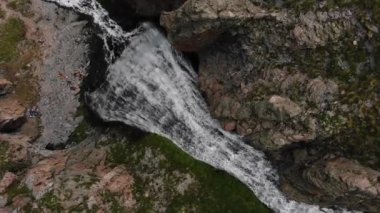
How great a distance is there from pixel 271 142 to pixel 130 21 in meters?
12.5

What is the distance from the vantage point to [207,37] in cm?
2411

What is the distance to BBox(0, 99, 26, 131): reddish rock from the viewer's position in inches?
1110

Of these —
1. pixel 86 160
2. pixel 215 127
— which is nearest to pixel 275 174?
pixel 215 127

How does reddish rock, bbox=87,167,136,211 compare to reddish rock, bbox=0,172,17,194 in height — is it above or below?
below

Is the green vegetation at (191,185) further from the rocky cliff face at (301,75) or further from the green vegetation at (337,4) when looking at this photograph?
the green vegetation at (337,4)

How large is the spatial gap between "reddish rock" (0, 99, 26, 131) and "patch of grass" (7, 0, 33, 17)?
6148 mm

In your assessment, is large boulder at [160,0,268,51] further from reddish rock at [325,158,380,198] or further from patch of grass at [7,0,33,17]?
patch of grass at [7,0,33,17]

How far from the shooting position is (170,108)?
25.8 meters

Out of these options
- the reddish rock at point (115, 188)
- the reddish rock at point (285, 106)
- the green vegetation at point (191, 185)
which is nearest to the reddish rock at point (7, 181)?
the reddish rock at point (115, 188)

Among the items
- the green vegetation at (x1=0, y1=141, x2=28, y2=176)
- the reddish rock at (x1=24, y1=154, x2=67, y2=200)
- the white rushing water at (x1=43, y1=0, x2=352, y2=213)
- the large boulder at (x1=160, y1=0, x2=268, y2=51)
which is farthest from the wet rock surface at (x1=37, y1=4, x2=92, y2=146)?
the large boulder at (x1=160, y1=0, x2=268, y2=51)

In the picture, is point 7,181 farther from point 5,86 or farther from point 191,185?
point 191,185

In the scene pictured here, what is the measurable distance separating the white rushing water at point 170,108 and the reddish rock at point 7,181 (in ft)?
20.3

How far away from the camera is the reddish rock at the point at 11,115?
28.2m

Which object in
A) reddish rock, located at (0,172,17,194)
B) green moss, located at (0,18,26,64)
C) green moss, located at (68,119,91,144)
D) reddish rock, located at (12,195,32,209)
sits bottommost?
green moss, located at (68,119,91,144)
